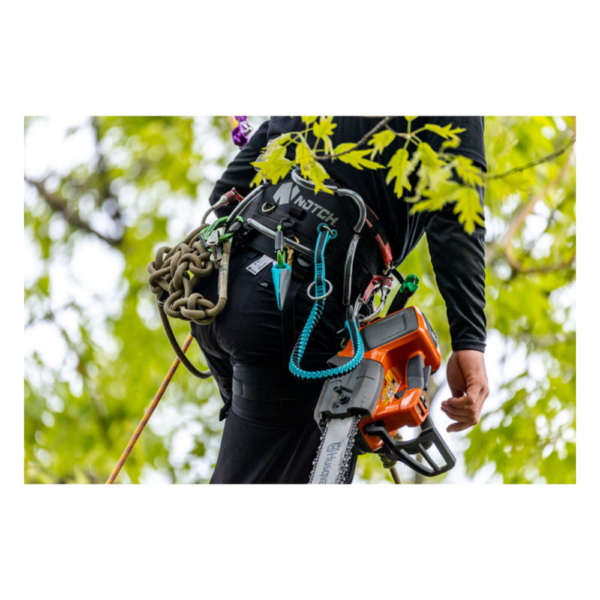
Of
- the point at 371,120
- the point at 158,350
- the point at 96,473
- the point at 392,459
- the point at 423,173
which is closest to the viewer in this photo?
the point at 423,173

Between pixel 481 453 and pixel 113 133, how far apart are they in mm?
3455

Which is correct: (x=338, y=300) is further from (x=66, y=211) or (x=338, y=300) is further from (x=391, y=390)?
(x=66, y=211)

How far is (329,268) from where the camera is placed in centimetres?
188

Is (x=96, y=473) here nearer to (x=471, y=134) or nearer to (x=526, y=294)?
(x=526, y=294)

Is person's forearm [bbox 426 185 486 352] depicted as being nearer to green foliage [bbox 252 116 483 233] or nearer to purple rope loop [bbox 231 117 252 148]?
green foliage [bbox 252 116 483 233]

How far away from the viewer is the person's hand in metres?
1.87

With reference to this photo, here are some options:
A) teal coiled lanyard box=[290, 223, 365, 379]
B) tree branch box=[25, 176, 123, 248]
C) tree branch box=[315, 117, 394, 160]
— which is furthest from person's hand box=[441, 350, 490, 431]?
tree branch box=[25, 176, 123, 248]

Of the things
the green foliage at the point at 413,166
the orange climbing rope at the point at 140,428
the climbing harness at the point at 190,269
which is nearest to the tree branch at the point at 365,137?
the green foliage at the point at 413,166

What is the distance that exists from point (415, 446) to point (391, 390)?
0.16 meters

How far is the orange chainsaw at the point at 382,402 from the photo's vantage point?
1.75 m

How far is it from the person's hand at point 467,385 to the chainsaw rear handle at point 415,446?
0.35ft

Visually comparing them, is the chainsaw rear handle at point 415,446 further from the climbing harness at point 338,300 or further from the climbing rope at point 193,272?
the climbing rope at point 193,272

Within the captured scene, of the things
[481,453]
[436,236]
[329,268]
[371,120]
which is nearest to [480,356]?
[436,236]

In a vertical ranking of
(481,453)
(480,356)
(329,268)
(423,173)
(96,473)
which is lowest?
(96,473)
